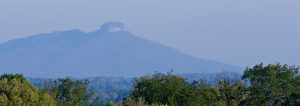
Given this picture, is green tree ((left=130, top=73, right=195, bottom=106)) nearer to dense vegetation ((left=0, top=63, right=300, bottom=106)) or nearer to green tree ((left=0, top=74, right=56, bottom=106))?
dense vegetation ((left=0, top=63, right=300, bottom=106))

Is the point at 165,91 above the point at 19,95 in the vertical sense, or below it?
above

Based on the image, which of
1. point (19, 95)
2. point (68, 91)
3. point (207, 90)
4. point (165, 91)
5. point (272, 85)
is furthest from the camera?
point (68, 91)

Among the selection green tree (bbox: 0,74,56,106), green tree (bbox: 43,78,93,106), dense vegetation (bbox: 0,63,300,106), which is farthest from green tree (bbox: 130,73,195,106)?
green tree (bbox: 0,74,56,106)

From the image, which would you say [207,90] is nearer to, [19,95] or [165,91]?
[165,91]

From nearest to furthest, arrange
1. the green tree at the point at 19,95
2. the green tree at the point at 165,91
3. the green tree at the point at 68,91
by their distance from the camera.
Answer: the green tree at the point at 19,95
the green tree at the point at 165,91
the green tree at the point at 68,91

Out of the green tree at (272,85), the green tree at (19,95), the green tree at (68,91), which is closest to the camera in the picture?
the green tree at (19,95)

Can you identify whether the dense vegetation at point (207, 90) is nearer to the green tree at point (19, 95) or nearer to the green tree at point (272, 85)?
the green tree at point (272, 85)

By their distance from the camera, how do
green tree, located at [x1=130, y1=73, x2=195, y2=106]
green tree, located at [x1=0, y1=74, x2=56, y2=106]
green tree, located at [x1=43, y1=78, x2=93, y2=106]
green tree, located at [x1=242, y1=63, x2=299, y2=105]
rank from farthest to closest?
green tree, located at [x1=43, y1=78, x2=93, y2=106] → green tree, located at [x1=242, y1=63, x2=299, y2=105] → green tree, located at [x1=130, y1=73, x2=195, y2=106] → green tree, located at [x1=0, y1=74, x2=56, y2=106]

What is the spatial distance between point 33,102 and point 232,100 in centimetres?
2610

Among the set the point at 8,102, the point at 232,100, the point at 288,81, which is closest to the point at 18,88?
the point at 8,102

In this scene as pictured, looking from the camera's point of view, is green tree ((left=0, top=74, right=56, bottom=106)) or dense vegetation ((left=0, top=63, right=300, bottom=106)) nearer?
green tree ((left=0, top=74, right=56, bottom=106))

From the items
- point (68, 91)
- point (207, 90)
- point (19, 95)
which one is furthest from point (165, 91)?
point (19, 95)

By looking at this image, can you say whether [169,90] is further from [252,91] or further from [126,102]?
[126,102]

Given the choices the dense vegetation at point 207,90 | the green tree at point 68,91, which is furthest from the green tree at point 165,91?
the green tree at point 68,91
